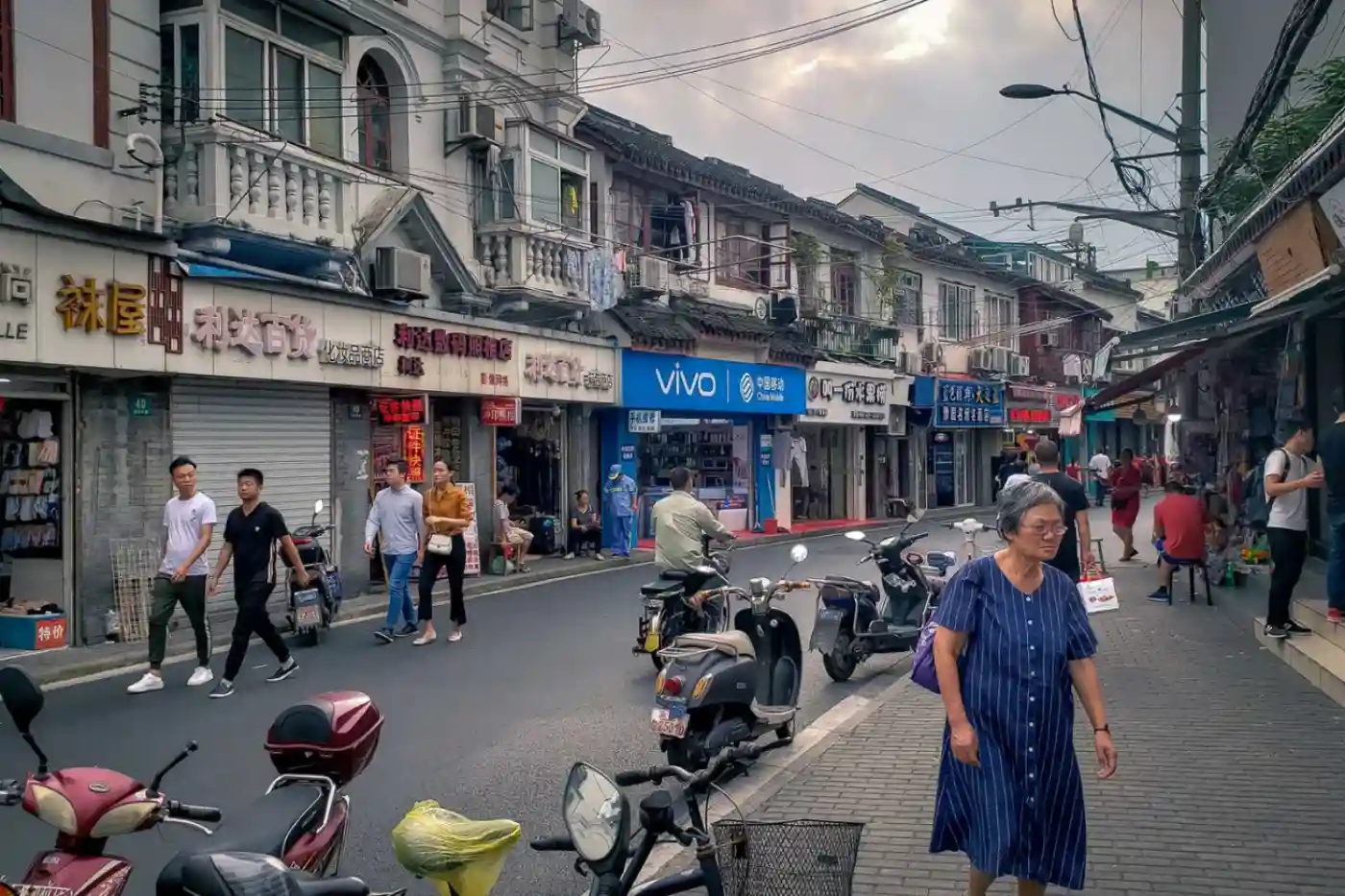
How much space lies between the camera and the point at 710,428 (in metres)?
27.0

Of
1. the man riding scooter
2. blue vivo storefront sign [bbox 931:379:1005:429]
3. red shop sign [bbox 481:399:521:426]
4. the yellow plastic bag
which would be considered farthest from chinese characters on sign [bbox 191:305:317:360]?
blue vivo storefront sign [bbox 931:379:1005:429]

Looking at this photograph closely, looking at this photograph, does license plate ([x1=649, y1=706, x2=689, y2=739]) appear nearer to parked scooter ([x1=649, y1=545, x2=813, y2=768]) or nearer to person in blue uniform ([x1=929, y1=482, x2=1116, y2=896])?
parked scooter ([x1=649, y1=545, x2=813, y2=768])

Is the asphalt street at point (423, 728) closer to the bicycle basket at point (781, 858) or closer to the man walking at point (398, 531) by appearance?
the man walking at point (398, 531)

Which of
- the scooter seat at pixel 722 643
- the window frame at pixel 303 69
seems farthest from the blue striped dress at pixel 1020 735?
the window frame at pixel 303 69

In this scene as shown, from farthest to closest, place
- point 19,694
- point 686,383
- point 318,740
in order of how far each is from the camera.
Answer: point 686,383
point 318,740
point 19,694

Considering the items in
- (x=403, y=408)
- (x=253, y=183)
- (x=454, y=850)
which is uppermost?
(x=253, y=183)

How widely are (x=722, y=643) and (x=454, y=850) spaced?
335 cm

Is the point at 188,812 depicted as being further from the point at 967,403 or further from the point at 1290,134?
the point at 967,403

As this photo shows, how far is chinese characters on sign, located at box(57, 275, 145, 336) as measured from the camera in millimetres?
10672

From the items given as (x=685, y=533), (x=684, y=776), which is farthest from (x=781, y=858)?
(x=685, y=533)

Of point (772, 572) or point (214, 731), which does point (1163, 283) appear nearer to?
point (772, 572)

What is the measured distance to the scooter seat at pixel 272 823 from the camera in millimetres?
3463

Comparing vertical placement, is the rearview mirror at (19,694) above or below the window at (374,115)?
below

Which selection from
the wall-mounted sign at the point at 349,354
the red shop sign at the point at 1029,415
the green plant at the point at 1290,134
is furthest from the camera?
the red shop sign at the point at 1029,415
